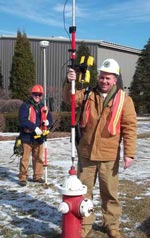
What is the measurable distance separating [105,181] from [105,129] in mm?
588

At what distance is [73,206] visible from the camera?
14.6ft

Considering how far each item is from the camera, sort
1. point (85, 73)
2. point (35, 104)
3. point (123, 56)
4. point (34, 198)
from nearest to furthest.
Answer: point (85, 73)
point (34, 198)
point (35, 104)
point (123, 56)

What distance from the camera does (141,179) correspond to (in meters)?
8.43

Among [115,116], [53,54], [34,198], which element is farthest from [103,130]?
[53,54]

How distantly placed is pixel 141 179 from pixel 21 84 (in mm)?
23210

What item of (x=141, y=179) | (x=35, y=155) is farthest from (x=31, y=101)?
(x=141, y=179)

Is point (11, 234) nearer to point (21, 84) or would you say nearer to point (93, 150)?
point (93, 150)

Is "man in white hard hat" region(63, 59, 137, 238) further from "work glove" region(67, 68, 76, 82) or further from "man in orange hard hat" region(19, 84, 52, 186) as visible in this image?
"man in orange hard hat" region(19, 84, 52, 186)

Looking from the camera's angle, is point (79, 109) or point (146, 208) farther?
point (146, 208)

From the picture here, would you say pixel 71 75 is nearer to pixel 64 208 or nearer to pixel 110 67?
pixel 110 67

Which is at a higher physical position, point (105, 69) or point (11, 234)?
point (105, 69)

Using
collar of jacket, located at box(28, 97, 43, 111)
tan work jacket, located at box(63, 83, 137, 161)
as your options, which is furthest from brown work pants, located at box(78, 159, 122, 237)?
collar of jacket, located at box(28, 97, 43, 111)

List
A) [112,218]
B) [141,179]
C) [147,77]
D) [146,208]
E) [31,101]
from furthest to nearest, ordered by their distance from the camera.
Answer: [147,77] → [141,179] → [31,101] → [146,208] → [112,218]

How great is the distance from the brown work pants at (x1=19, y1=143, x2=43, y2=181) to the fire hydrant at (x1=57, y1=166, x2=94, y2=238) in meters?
3.27
